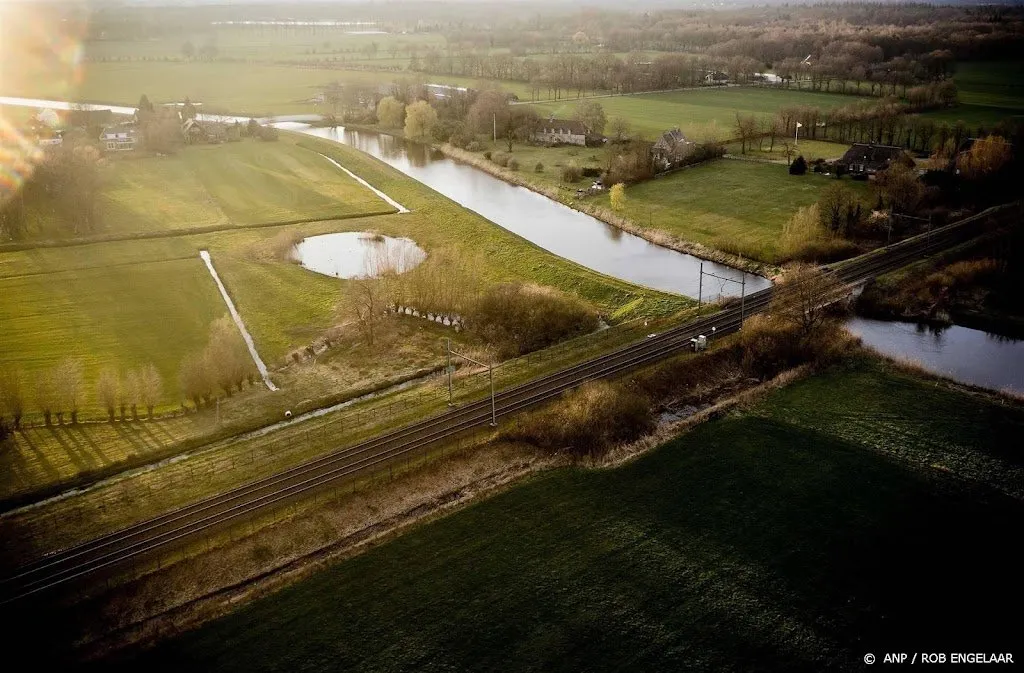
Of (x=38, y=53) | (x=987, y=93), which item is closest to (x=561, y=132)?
(x=987, y=93)

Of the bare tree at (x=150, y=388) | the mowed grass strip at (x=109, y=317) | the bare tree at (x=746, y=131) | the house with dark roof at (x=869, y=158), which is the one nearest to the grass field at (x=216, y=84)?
the bare tree at (x=746, y=131)

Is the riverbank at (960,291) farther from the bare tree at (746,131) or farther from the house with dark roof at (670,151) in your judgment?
the bare tree at (746,131)

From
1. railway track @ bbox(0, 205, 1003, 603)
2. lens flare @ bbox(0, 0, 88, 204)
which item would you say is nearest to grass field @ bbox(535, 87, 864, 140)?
railway track @ bbox(0, 205, 1003, 603)

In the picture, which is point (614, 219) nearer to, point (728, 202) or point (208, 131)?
point (728, 202)

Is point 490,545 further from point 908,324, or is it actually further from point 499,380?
point 908,324

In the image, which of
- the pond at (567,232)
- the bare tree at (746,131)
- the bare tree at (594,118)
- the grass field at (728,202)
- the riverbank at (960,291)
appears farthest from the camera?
the bare tree at (594,118)

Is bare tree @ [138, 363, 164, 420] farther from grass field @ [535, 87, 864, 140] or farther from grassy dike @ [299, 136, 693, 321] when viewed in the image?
grass field @ [535, 87, 864, 140]
